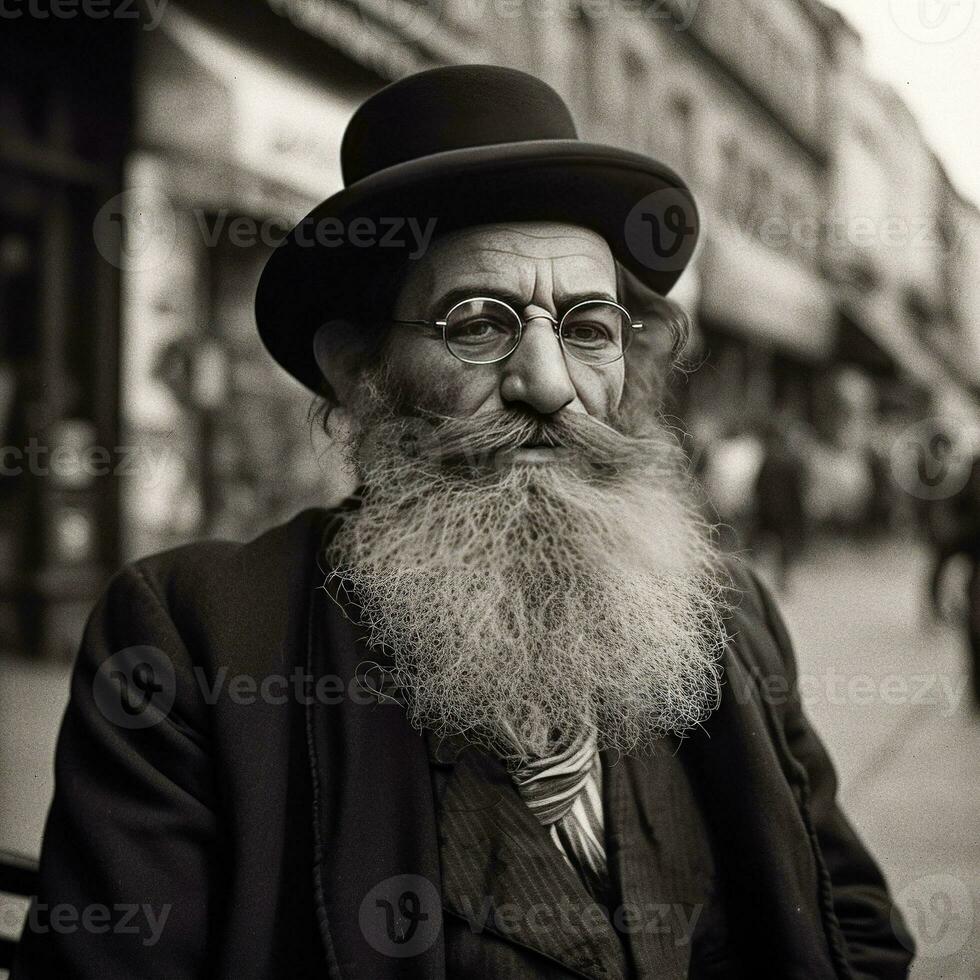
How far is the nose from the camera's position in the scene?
161 centimetres

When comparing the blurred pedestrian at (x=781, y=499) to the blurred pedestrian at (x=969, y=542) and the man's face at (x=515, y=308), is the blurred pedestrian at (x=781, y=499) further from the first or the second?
the man's face at (x=515, y=308)

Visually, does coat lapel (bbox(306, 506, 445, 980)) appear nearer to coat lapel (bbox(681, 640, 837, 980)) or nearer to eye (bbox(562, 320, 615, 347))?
coat lapel (bbox(681, 640, 837, 980))

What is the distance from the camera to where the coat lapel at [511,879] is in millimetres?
1444

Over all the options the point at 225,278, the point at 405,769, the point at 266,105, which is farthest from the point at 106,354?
the point at 405,769

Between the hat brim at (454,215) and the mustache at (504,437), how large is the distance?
350 millimetres

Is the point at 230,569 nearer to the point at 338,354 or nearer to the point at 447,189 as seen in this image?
the point at 338,354

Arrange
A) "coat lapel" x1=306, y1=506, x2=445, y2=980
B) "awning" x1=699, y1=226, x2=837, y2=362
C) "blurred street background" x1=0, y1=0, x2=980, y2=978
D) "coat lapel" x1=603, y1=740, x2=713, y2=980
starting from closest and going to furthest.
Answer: "coat lapel" x1=306, y1=506, x2=445, y2=980 → "coat lapel" x1=603, y1=740, x2=713, y2=980 → "blurred street background" x1=0, y1=0, x2=980, y2=978 → "awning" x1=699, y1=226, x2=837, y2=362

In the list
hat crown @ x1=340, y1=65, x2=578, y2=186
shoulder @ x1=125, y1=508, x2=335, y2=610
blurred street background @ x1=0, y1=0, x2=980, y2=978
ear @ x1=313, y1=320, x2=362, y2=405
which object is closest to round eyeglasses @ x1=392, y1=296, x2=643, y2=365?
ear @ x1=313, y1=320, x2=362, y2=405

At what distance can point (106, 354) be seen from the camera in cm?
338

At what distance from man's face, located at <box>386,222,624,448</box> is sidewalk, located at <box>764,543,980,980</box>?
1732mm

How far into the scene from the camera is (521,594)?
1.66m

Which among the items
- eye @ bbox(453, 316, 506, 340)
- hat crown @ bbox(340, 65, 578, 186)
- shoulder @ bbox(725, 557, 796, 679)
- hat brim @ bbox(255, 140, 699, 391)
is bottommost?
shoulder @ bbox(725, 557, 796, 679)

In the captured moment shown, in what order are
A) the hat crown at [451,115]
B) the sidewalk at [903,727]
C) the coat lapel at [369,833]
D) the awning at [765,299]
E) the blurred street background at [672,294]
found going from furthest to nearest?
the awning at [765,299]
the blurred street background at [672,294]
the sidewalk at [903,727]
the hat crown at [451,115]
the coat lapel at [369,833]

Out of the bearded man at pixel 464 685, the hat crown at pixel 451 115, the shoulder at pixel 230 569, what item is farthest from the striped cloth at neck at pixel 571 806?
the hat crown at pixel 451 115
